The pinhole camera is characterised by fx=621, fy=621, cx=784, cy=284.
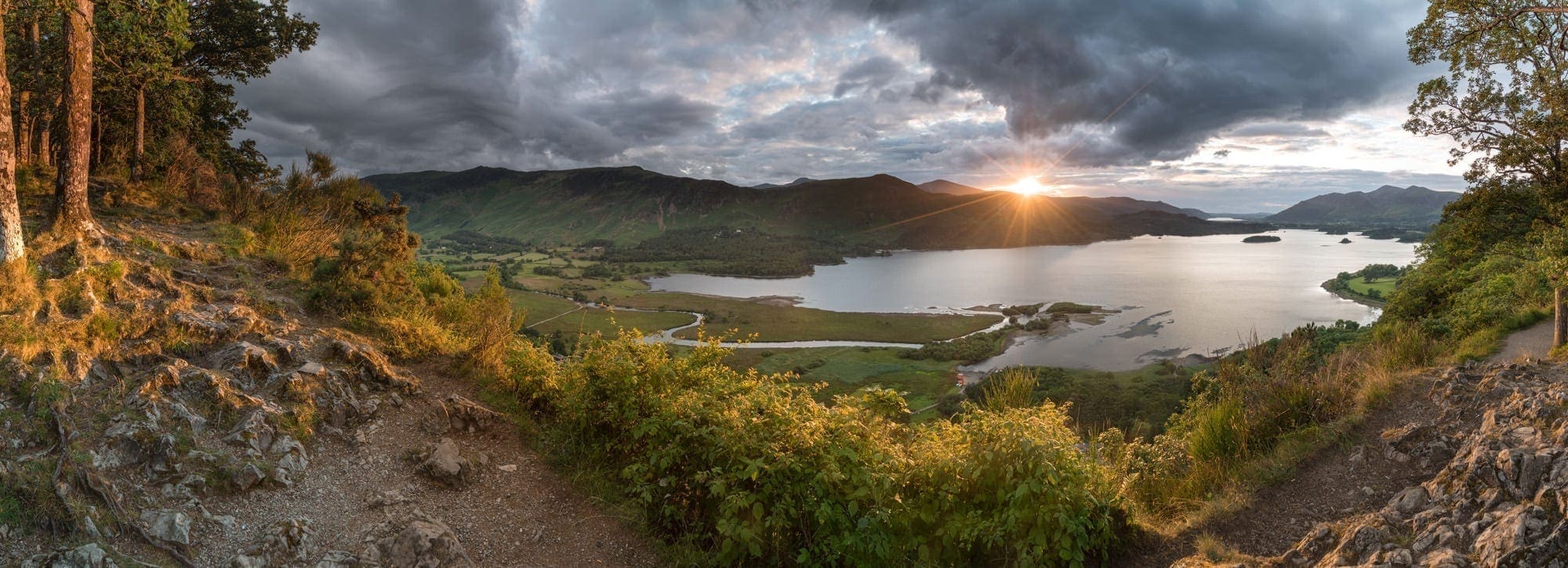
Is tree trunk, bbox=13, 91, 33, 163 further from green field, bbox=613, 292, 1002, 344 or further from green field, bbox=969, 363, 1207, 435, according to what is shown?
green field, bbox=613, 292, 1002, 344

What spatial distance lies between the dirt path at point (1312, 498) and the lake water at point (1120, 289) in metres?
27.6

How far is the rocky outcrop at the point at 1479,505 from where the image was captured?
4.57 m

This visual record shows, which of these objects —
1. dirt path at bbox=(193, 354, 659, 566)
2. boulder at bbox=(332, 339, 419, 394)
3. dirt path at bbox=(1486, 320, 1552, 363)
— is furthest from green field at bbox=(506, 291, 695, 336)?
dirt path at bbox=(1486, 320, 1552, 363)

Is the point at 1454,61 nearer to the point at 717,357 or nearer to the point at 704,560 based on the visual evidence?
the point at 717,357

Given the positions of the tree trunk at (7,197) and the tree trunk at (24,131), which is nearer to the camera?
the tree trunk at (7,197)

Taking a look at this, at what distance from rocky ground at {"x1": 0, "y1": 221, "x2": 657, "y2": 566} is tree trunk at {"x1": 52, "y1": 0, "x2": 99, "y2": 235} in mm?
1595

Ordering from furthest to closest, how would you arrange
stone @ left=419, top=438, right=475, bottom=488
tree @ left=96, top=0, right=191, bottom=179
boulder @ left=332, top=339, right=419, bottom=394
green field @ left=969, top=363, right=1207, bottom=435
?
green field @ left=969, top=363, right=1207, bottom=435, tree @ left=96, top=0, right=191, bottom=179, boulder @ left=332, top=339, right=419, bottom=394, stone @ left=419, top=438, right=475, bottom=488

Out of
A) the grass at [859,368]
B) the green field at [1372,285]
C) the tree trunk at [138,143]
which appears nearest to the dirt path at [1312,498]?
the tree trunk at [138,143]

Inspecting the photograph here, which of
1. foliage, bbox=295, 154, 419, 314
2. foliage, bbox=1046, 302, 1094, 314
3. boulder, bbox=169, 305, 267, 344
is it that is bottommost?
foliage, bbox=1046, 302, 1094, 314

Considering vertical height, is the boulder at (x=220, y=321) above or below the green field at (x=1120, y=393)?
above

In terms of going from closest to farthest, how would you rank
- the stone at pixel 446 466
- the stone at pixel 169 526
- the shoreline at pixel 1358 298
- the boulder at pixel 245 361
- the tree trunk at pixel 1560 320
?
the stone at pixel 169 526 < the stone at pixel 446 466 < the boulder at pixel 245 361 < the tree trunk at pixel 1560 320 < the shoreline at pixel 1358 298

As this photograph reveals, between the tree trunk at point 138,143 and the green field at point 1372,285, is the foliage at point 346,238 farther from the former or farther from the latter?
the green field at point 1372,285

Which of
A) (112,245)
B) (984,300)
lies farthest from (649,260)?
(112,245)

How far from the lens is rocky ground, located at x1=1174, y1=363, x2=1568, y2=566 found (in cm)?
472
